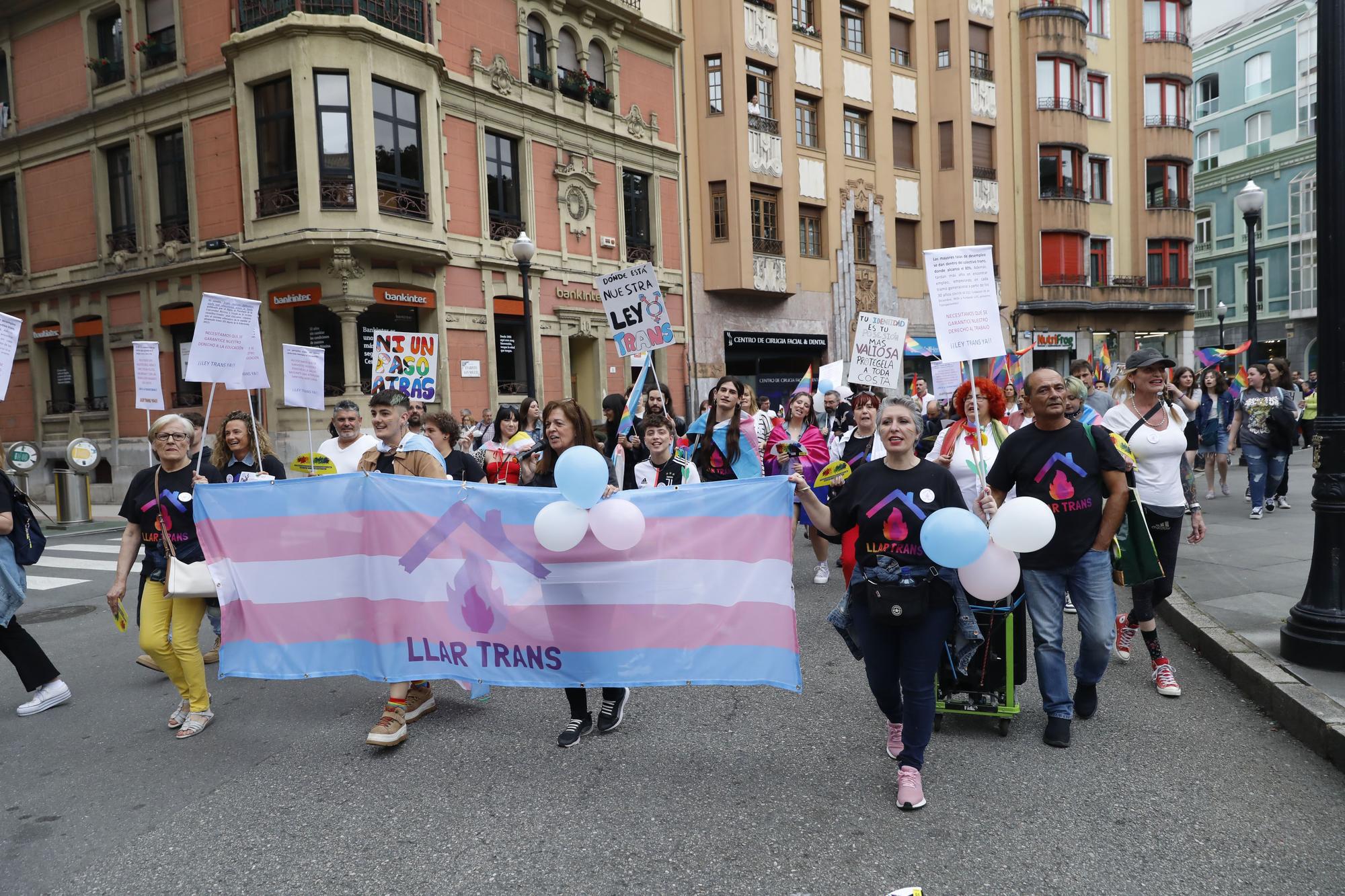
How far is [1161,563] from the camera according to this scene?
18.1 feet

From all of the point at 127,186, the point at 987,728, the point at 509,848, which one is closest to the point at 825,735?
the point at 987,728

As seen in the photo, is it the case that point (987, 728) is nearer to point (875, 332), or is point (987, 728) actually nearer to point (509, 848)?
point (509, 848)

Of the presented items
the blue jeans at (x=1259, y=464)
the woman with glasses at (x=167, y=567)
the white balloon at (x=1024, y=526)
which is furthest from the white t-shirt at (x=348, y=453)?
the blue jeans at (x=1259, y=464)

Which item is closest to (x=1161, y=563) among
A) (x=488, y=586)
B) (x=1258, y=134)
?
(x=488, y=586)

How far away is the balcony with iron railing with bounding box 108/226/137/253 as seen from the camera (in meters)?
21.2

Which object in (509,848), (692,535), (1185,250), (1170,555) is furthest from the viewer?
(1185,250)

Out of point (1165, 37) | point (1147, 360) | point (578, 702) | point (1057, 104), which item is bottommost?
point (578, 702)

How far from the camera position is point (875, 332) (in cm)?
1221

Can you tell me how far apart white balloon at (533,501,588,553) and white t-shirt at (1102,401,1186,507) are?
346cm

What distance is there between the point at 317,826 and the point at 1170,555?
5.06 metres

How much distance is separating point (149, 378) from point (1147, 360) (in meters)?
13.6

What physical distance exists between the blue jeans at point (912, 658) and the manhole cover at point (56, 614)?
8162 millimetres

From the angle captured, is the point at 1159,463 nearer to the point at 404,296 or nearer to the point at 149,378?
the point at 149,378

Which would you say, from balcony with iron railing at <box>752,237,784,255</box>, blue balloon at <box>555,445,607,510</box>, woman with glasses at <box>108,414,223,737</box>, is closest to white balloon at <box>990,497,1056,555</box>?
blue balloon at <box>555,445,607,510</box>
